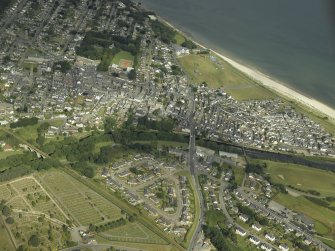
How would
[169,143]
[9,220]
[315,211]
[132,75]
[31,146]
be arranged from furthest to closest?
[132,75], [169,143], [31,146], [315,211], [9,220]

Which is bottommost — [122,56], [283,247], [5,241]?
[5,241]

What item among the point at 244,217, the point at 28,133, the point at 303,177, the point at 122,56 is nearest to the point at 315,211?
the point at 303,177

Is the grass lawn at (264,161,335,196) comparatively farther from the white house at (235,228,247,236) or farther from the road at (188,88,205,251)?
the white house at (235,228,247,236)

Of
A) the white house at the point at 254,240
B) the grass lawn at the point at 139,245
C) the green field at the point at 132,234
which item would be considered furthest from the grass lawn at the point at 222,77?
the grass lawn at the point at 139,245

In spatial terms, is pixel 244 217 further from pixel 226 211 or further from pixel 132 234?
pixel 132 234

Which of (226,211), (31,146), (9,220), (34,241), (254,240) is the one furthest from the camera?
(31,146)

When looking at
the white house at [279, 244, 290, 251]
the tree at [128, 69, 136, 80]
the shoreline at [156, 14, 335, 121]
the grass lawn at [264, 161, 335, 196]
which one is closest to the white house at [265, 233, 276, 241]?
the white house at [279, 244, 290, 251]

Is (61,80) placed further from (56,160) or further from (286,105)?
(286,105)
